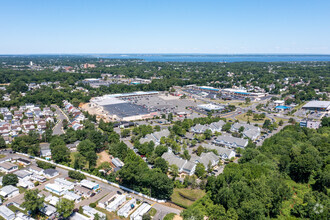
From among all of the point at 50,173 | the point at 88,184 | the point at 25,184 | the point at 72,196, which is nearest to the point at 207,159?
the point at 88,184

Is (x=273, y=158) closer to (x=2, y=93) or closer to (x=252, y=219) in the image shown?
(x=252, y=219)

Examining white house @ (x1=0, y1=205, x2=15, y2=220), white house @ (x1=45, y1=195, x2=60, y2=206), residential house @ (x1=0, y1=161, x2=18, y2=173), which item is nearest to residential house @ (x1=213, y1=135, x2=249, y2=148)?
white house @ (x1=45, y1=195, x2=60, y2=206)

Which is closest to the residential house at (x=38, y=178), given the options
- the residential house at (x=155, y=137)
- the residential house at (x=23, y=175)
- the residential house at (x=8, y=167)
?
the residential house at (x=23, y=175)

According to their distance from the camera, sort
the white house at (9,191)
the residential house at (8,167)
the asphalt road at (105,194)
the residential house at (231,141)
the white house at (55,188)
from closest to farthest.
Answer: the asphalt road at (105,194) < the white house at (9,191) < the white house at (55,188) < the residential house at (8,167) < the residential house at (231,141)

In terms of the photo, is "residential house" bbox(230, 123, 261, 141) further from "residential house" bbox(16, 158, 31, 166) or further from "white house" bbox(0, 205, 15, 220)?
"white house" bbox(0, 205, 15, 220)

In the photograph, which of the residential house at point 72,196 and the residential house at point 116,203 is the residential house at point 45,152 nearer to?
the residential house at point 72,196


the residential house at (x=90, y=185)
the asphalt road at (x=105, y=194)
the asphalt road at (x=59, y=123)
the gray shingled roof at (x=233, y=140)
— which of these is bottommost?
the asphalt road at (x=105, y=194)

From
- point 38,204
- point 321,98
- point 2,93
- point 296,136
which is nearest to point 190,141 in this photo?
point 296,136

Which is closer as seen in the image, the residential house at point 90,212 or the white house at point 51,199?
the residential house at point 90,212
